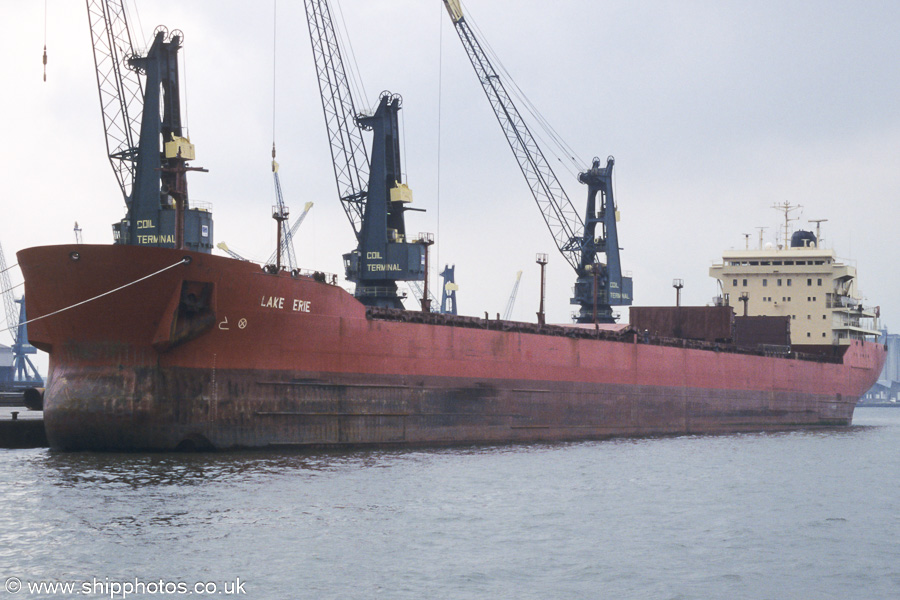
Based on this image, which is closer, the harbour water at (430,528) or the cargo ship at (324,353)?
the harbour water at (430,528)

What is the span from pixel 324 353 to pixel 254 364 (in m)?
2.33

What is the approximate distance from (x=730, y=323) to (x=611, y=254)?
1491cm

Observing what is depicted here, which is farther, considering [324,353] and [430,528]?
[324,353]

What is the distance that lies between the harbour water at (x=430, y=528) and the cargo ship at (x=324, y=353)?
1519mm

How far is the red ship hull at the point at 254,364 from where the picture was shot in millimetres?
24781

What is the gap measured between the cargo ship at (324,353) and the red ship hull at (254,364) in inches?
1.9

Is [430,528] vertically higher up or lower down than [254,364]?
lower down

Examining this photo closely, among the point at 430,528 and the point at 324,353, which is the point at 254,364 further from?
the point at 430,528

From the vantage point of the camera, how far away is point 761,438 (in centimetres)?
4112

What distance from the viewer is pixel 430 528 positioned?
18.4 meters

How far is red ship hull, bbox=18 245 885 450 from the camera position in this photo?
24781 mm

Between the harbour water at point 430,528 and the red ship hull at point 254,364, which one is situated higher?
the red ship hull at point 254,364

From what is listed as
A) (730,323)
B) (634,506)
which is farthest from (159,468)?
(730,323)

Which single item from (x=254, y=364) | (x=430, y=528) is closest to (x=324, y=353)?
(x=254, y=364)
